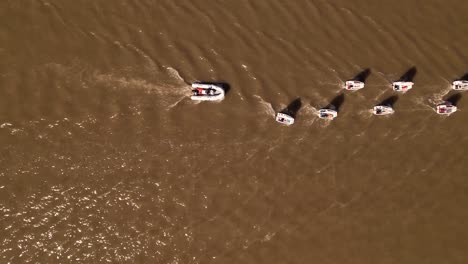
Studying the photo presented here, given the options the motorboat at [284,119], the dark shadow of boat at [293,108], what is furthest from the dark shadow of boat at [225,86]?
the dark shadow of boat at [293,108]

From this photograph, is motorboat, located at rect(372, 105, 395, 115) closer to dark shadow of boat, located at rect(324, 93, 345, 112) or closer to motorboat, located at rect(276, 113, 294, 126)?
dark shadow of boat, located at rect(324, 93, 345, 112)

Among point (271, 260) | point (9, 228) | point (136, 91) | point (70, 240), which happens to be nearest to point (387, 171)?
point (271, 260)

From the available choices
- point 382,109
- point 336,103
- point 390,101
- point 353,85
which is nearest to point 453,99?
point 390,101

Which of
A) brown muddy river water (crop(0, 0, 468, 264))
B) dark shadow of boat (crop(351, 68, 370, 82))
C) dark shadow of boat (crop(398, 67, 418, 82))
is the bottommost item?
brown muddy river water (crop(0, 0, 468, 264))

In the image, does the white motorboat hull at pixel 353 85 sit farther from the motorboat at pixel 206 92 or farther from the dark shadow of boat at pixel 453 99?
the motorboat at pixel 206 92

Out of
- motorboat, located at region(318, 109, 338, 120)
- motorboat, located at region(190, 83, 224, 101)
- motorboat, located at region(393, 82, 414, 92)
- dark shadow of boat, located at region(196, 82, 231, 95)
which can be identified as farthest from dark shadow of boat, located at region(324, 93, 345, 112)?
motorboat, located at region(190, 83, 224, 101)

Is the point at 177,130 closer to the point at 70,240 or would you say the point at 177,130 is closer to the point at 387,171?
the point at 70,240
